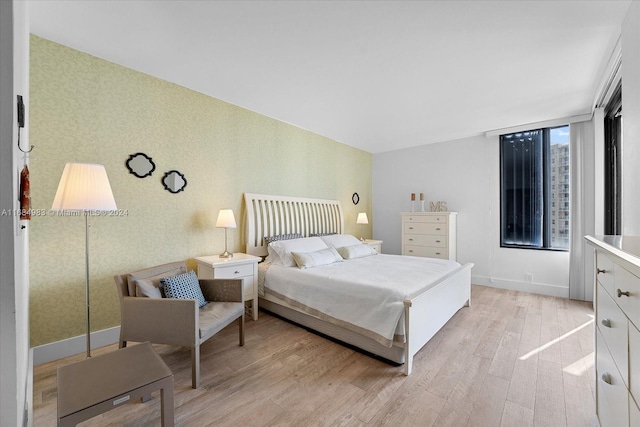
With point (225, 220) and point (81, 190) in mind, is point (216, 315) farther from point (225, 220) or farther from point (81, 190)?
point (81, 190)

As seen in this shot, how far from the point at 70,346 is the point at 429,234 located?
4774 millimetres

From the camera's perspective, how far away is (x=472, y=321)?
3131 mm

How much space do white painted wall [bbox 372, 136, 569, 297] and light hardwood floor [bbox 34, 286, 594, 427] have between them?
153 centimetres

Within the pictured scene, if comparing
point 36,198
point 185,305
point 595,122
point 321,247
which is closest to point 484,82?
point 595,122

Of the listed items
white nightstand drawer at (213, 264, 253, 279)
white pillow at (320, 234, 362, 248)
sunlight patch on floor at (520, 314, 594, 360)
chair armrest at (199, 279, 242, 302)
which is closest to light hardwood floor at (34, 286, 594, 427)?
sunlight patch on floor at (520, 314, 594, 360)

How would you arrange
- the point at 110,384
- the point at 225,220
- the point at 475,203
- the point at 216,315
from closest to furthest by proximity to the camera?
the point at 110,384 → the point at 216,315 → the point at 225,220 → the point at 475,203

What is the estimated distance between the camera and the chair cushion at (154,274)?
84.7 inches

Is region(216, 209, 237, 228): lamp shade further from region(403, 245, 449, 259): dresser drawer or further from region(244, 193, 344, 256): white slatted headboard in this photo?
region(403, 245, 449, 259): dresser drawer

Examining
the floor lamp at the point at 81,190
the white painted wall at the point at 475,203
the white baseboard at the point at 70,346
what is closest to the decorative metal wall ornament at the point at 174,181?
the floor lamp at the point at 81,190

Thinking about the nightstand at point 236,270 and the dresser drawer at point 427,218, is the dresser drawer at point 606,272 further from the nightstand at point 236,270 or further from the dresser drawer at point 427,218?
the dresser drawer at point 427,218

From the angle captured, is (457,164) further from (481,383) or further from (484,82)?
(481,383)

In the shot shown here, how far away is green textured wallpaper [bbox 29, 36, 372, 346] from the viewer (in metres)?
2.22

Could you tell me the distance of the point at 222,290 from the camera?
2531mm

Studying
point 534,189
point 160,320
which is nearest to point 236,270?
point 160,320
